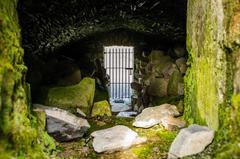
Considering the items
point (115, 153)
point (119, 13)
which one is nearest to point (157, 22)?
point (119, 13)

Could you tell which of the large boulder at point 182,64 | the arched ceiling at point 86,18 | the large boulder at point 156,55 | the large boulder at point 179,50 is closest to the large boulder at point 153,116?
the arched ceiling at point 86,18

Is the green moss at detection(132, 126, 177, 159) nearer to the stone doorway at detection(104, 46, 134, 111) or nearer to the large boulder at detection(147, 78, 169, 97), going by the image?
the large boulder at detection(147, 78, 169, 97)

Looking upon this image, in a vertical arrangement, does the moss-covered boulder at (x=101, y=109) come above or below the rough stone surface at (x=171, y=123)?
below

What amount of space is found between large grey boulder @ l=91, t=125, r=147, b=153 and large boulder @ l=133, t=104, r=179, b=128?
442mm

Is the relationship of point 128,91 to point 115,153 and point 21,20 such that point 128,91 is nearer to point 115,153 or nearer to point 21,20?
point 21,20

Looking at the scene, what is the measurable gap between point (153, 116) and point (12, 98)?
2.59 m

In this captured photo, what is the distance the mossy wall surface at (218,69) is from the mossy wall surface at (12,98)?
1724 mm

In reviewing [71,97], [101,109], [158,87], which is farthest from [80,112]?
[158,87]

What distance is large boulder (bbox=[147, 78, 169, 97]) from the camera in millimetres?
8133

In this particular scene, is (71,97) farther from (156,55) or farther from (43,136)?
(156,55)

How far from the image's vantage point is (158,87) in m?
8.28

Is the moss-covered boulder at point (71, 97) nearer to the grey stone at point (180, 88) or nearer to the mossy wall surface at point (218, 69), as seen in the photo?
the grey stone at point (180, 88)

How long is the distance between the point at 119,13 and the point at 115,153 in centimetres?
329

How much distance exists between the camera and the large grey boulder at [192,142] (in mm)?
3405
